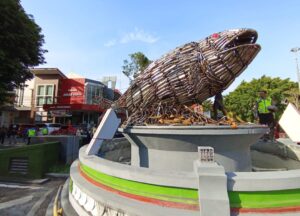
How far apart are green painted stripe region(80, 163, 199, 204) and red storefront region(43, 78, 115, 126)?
30.2m

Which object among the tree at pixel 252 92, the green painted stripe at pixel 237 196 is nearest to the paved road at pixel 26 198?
the green painted stripe at pixel 237 196

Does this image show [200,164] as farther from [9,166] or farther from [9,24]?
[9,24]

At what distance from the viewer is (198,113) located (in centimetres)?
601

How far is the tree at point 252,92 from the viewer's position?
108ft

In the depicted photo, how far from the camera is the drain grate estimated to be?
9914 millimetres

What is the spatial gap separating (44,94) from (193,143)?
3860cm

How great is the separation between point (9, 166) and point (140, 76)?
7.19 metres

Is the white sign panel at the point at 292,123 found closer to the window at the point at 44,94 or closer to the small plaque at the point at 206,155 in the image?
the small plaque at the point at 206,155

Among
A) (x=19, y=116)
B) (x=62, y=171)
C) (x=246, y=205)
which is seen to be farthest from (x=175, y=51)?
(x=19, y=116)

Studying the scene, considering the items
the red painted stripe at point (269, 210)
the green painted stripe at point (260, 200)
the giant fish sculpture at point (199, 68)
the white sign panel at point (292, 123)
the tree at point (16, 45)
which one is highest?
the tree at point (16, 45)

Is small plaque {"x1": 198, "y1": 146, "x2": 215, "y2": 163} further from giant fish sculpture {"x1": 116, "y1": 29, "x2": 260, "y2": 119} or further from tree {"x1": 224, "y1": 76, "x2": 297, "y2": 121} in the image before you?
tree {"x1": 224, "y1": 76, "x2": 297, "y2": 121}

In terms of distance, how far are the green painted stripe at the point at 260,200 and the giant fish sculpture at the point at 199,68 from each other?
3293 millimetres

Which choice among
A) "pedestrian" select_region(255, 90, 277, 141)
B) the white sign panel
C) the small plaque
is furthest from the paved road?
"pedestrian" select_region(255, 90, 277, 141)

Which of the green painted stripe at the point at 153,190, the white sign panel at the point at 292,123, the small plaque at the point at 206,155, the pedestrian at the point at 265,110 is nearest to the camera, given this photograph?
the green painted stripe at the point at 153,190
